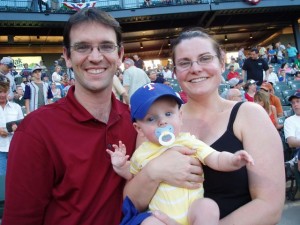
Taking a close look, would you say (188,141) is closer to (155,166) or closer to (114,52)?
(155,166)

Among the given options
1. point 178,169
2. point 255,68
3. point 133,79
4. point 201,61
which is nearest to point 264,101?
point 133,79

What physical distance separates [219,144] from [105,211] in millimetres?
711

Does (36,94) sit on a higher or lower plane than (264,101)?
higher

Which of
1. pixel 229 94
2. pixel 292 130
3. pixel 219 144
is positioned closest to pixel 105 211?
pixel 219 144

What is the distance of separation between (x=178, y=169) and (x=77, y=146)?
1.81 ft

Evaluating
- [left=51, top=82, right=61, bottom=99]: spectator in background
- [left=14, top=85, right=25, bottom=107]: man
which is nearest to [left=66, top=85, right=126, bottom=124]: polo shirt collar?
[left=14, top=85, right=25, bottom=107]: man

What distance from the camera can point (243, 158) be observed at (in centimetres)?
161

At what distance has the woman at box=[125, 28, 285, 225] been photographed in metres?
1.77

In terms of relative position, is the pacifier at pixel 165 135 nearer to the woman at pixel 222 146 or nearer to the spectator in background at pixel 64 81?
the woman at pixel 222 146

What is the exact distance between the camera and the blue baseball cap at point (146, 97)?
6.24 feet

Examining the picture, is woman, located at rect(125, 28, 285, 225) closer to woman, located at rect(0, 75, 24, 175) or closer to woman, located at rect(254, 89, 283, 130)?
woman, located at rect(0, 75, 24, 175)

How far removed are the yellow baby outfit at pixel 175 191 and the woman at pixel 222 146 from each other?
0.15 ft

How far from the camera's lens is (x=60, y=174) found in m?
1.86

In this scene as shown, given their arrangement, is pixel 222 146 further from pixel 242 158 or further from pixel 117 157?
pixel 117 157
